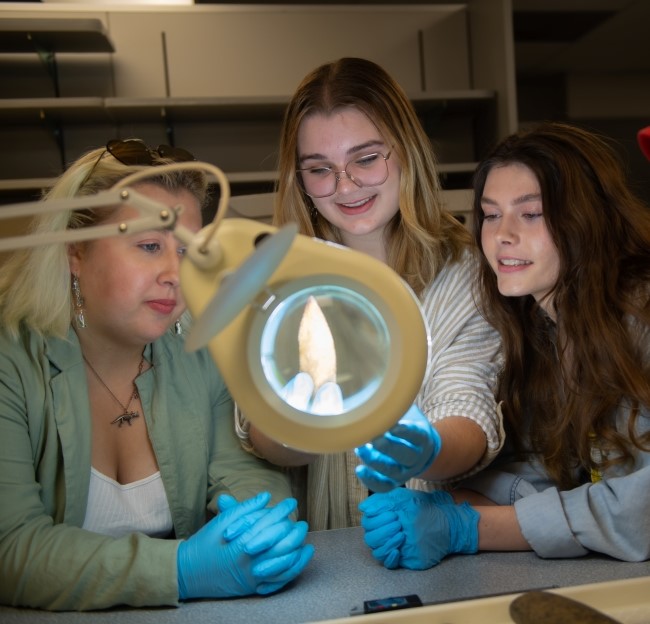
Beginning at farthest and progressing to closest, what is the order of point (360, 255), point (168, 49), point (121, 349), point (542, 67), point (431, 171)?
point (542, 67) → point (168, 49) → point (431, 171) → point (121, 349) → point (360, 255)

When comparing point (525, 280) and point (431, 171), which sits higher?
point (431, 171)

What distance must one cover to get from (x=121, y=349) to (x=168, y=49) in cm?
264

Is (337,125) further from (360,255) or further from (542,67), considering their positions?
(542,67)

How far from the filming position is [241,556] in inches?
42.9

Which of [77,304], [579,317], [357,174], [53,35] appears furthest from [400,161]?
[53,35]

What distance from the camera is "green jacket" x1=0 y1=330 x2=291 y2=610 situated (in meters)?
1.12

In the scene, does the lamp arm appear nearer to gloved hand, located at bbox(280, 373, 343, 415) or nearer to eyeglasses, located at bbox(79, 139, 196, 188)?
gloved hand, located at bbox(280, 373, 343, 415)

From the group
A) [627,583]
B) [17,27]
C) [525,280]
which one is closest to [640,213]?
[525,280]

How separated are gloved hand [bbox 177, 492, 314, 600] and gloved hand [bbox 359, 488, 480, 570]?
120 millimetres

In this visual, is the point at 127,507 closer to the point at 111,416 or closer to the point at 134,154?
the point at 111,416

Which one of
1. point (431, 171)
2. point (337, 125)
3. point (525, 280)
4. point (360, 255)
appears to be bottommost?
point (525, 280)

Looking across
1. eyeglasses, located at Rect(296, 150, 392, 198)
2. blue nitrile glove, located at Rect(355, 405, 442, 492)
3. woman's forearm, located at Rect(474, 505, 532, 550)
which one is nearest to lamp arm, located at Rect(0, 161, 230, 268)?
blue nitrile glove, located at Rect(355, 405, 442, 492)

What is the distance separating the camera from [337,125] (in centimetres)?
157

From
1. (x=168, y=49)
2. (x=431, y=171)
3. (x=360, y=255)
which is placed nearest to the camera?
(x=360, y=255)
